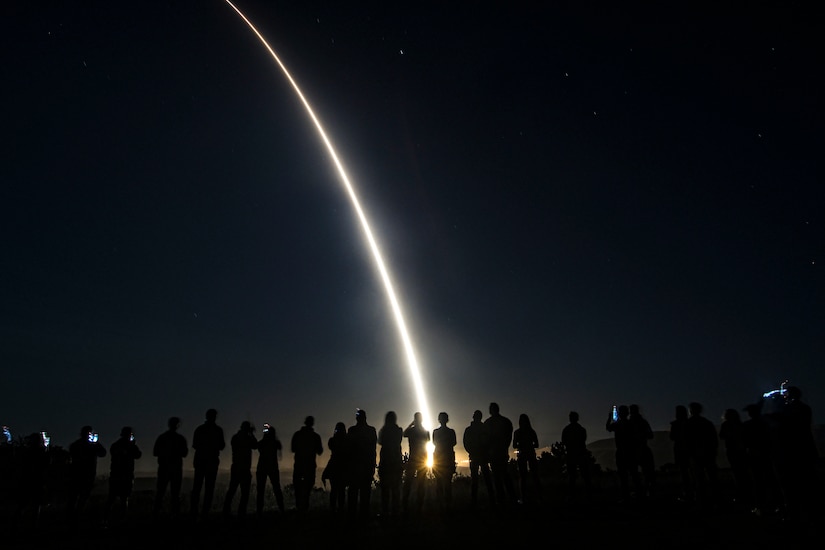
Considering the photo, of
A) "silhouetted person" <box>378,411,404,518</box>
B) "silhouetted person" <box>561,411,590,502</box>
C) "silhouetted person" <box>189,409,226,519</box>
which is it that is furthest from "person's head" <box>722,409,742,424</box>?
"silhouetted person" <box>189,409,226,519</box>

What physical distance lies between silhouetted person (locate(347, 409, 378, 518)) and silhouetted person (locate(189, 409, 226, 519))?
7.71ft

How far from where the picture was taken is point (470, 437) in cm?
1073

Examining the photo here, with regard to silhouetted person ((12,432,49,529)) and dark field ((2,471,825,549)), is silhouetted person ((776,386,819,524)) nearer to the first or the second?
dark field ((2,471,825,549))

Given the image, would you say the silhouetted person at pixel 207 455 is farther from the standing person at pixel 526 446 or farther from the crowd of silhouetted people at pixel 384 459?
the standing person at pixel 526 446

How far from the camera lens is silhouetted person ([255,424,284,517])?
10158 mm

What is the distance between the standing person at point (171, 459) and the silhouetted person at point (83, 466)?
3.47 feet

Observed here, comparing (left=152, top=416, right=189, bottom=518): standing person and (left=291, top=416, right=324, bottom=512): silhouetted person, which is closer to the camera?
(left=152, top=416, right=189, bottom=518): standing person

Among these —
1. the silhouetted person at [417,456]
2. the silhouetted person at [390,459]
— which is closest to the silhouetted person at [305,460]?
the silhouetted person at [390,459]

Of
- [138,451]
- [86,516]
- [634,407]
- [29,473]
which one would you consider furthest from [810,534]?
[86,516]

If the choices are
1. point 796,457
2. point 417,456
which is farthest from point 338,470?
point 796,457

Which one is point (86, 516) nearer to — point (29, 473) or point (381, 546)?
point (29, 473)

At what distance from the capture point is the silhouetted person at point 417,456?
10242mm

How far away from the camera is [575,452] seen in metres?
11.0

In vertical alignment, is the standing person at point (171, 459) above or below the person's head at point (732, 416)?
below
